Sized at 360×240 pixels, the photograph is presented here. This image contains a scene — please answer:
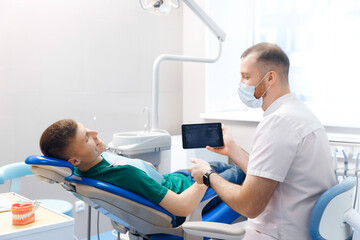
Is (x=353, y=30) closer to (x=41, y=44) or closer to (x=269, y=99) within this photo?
(x=269, y=99)

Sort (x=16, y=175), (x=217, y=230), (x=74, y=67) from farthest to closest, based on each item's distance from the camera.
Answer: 1. (x=74, y=67)
2. (x=16, y=175)
3. (x=217, y=230)

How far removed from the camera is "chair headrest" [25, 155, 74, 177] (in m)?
1.24

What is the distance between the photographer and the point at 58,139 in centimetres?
138

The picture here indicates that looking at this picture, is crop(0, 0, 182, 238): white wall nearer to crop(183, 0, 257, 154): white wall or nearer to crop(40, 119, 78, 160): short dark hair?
crop(183, 0, 257, 154): white wall

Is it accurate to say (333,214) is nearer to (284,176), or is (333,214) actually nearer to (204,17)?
(284,176)

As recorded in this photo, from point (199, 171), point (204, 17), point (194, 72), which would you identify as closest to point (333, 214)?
point (199, 171)

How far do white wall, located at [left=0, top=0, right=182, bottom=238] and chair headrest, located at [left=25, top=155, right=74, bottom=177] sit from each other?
1.37 m

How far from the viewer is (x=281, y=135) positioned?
3.98 feet

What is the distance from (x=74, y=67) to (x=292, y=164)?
1957 millimetres

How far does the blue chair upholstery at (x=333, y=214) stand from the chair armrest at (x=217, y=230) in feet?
0.79

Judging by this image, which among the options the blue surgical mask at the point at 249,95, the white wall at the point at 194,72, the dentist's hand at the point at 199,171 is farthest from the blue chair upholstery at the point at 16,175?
the white wall at the point at 194,72

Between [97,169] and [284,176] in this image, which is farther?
Answer: [97,169]

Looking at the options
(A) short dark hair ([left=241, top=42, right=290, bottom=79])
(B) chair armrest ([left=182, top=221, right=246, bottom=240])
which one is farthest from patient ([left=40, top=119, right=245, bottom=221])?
(A) short dark hair ([left=241, top=42, right=290, bottom=79])

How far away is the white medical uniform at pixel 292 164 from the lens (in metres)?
1.20
